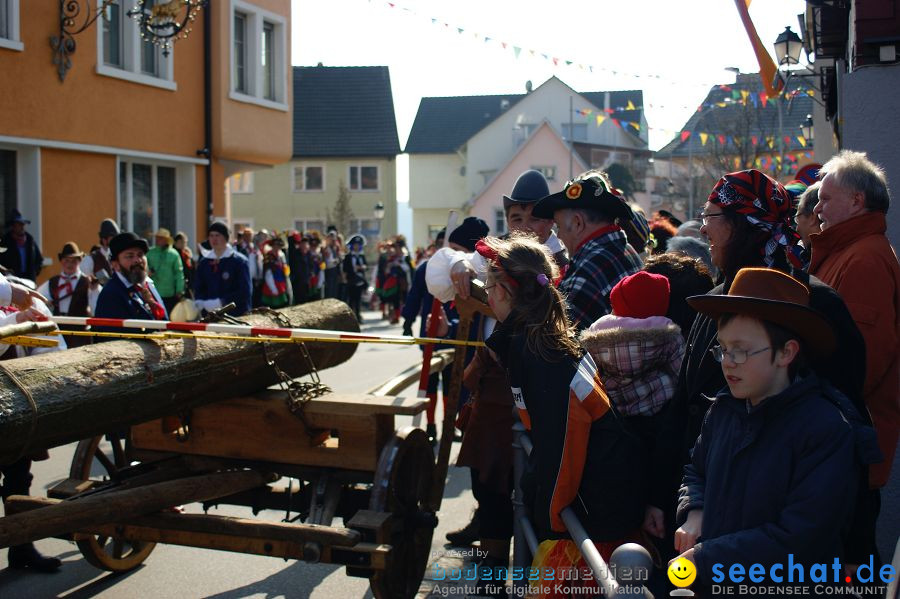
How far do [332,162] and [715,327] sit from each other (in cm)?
4949

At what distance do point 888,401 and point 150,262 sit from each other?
11310 mm

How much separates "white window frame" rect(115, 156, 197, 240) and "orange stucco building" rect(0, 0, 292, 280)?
0.02 metres

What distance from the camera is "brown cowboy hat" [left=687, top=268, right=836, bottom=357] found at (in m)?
2.53

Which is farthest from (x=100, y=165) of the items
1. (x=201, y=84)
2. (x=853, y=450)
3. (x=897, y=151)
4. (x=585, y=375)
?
(x=853, y=450)

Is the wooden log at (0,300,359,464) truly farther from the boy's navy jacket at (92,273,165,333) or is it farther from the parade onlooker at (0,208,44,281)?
the parade onlooker at (0,208,44,281)

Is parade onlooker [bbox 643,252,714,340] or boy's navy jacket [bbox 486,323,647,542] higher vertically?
parade onlooker [bbox 643,252,714,340]

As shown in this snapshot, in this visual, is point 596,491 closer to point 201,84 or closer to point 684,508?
point 684,508

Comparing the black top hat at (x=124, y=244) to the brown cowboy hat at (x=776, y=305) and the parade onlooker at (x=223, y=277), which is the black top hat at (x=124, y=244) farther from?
the brown cowboy hat at (x=776, y=305)

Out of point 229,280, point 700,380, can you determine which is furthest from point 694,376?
point 229,280

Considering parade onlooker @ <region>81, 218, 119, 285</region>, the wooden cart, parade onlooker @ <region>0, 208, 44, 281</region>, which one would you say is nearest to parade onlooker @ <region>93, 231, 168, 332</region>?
the wooden cart

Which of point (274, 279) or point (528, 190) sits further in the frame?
point (274, 279)

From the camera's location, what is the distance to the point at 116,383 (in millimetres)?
4277

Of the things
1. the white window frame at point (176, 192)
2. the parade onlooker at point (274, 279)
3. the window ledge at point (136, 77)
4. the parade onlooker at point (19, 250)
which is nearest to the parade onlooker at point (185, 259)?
the white window frame at point (176, 192)

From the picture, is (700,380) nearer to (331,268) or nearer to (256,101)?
(256,101)
